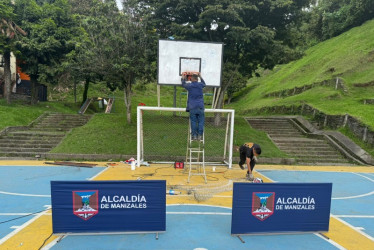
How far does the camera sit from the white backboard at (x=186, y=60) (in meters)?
10.9

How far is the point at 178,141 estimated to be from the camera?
45.9ft

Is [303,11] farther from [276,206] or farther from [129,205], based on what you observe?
[129,205]

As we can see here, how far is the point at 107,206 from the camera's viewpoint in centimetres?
473

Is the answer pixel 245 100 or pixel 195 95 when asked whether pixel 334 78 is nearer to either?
pixel 245 100

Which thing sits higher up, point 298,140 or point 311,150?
point 298,140

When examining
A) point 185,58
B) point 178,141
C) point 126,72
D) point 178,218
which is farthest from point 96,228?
point 126,72

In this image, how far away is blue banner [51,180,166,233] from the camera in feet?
15.1

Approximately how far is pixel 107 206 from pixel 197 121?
16.5 ft

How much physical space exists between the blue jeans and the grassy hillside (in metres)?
10.9

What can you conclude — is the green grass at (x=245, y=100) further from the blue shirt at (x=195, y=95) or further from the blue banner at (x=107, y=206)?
the blue banner at (x=107, y=206)

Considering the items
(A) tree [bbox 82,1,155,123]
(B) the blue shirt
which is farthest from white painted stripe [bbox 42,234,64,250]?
(A) tree [bbox 82,1,155,123]

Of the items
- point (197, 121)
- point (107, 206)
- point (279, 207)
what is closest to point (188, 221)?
point (107, 206)

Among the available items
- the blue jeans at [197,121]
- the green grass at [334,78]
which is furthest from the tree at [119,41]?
the green grass at [334,78]

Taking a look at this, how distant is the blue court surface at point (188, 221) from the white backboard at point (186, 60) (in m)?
5.07
